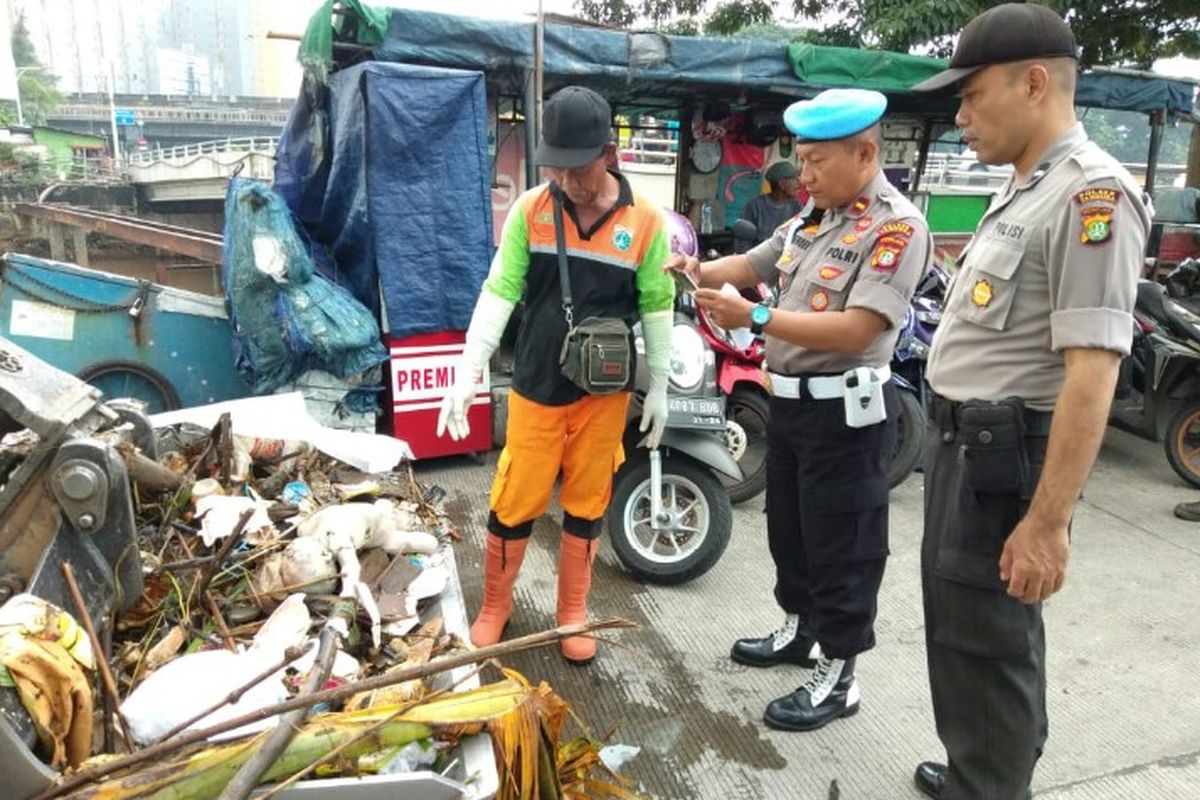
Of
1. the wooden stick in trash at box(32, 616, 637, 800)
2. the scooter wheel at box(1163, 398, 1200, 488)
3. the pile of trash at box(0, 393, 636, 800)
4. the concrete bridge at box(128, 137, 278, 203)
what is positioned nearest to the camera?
the wooden stick in trash at box(32, 616, 637, 800)

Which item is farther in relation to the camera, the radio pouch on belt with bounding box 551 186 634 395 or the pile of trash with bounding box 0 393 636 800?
the radio pouch on belt with bounding box 551 186 634 395

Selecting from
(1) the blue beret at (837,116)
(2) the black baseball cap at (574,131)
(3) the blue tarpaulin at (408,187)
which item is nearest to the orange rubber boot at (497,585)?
(2) the black baseball cap at (574,131)

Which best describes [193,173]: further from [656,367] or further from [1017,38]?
[1017,38]

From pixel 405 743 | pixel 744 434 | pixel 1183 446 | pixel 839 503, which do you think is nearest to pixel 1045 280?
pixel 839 503

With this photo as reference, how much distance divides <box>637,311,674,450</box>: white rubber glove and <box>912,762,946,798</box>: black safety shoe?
1391mm

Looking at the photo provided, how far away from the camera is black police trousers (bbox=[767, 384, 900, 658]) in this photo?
2389mm

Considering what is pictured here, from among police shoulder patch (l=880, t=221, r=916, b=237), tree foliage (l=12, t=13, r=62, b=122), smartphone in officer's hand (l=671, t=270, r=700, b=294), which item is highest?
tree foliage (l=12, t=13, r=62, b=122)

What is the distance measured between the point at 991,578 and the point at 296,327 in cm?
360

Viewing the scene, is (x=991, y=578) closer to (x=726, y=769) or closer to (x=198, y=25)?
(x=726, y=769)

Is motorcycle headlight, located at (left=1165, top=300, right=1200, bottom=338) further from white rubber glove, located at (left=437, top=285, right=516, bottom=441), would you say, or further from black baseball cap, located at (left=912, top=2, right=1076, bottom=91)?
white rubber glove, located at (left=437, top=285, right=516, bottom=441)

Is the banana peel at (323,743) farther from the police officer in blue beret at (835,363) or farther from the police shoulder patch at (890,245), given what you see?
the police shoulder patch at (890,245)

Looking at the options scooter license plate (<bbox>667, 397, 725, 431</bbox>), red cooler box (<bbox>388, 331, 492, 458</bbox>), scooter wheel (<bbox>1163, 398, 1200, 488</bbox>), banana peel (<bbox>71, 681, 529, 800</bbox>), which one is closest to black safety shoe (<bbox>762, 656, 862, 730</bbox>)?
scooter license plate (<bbox>667, 397, 725, 431</bbox>)

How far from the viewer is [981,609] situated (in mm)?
1770

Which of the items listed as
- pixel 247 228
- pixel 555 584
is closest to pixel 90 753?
pixel 555 584
